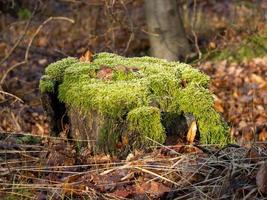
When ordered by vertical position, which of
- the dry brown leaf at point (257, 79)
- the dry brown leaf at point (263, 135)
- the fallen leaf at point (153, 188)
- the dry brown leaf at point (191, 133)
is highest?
the dry brown leaf at point (191, 133)

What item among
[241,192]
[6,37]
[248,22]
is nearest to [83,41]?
[6,37]

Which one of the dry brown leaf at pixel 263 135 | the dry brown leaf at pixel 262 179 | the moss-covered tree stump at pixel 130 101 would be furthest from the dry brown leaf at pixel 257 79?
the dry brown leaf at pixel 262 179

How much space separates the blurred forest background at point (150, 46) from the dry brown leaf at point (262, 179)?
2127mm

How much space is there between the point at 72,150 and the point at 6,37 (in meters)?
6.93

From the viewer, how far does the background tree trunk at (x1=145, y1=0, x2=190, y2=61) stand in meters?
8.55

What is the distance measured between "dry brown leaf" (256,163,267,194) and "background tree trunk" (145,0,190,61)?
558 centimetres

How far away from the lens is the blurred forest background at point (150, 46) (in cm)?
694

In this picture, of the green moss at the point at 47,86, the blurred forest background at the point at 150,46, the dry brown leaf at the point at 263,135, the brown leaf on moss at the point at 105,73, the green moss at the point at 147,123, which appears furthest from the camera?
the blurred forest background at the point at 150,46

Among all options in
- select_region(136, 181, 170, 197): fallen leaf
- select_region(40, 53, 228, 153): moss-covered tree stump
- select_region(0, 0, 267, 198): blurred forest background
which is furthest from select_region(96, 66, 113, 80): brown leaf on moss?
select_region(136, 181, 170, 197): fallen leaf

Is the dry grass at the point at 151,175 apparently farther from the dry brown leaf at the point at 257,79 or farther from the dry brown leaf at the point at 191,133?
the dry brown leaf at the point at 257,79

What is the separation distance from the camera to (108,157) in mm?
3924

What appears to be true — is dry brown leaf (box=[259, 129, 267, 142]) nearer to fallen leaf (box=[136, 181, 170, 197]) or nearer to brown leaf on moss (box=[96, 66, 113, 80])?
brown leaf on moss (box=[96, 66, 113, 80])

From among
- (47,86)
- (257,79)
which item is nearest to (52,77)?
(47,86)

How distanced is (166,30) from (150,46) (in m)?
0.47
